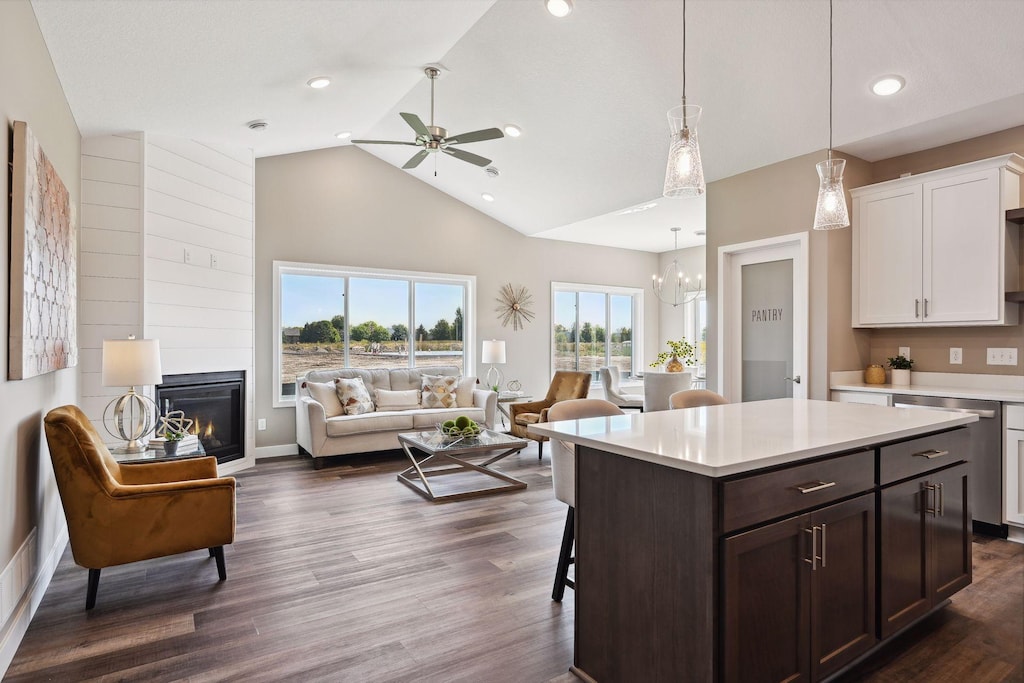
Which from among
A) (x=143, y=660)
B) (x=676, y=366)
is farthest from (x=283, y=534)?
(x=676, y=366)

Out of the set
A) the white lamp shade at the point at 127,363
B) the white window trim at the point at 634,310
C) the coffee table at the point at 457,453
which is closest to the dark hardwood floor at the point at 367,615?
the coffee table at the point at 457,453

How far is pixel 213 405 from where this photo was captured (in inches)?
201

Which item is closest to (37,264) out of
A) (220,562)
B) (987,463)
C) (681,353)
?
(220,562)

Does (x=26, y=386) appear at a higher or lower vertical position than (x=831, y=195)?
lower

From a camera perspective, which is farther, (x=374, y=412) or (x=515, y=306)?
(x=515, y=306)

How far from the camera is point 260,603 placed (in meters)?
2.64

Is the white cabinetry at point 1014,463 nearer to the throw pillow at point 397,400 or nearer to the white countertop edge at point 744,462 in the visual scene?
the white countertop edge at point 744,462

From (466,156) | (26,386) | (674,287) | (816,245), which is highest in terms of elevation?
(466,156)

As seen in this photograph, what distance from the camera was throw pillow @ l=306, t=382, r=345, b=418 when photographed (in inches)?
225

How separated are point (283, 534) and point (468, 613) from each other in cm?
165

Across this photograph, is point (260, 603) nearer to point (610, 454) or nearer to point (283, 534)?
point (283, 534)

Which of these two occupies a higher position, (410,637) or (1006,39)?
(1006,39)

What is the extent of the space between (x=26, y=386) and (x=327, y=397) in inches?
127

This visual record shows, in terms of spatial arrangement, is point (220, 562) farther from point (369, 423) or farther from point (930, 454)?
point (930, 454)
